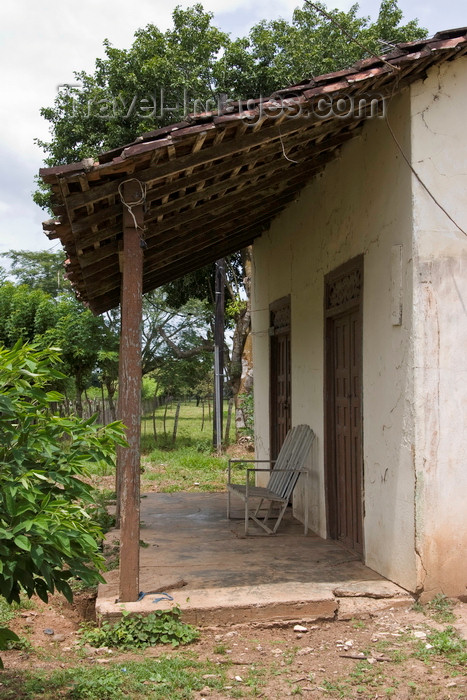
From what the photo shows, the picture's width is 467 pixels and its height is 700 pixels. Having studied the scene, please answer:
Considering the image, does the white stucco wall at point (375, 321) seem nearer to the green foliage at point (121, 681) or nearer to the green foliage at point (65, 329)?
the green foliage at point (121, 681)

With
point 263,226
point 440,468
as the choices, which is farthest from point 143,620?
point 263,226

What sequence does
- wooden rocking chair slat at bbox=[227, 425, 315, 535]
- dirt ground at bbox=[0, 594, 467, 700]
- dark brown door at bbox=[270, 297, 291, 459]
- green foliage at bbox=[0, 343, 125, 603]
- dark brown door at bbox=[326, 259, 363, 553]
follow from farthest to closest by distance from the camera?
dark brown door at bbox=[270, 297, 291, 459] → wooden rocking chair slat at bbox=[227, 425, 315, 535] → dark brown door at bbox=[326, 259, 363, 553] → dirt ground at bbox=[0, 594, 467, 700] → green foliage at bbox=[0, 343, 125, 603]

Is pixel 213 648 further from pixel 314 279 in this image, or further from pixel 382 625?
pixel 314 279

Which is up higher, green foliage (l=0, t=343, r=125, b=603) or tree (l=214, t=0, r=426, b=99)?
tree (l=214, t=0, r=426, b=99)

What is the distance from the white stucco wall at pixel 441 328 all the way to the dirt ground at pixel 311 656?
1.54 ft

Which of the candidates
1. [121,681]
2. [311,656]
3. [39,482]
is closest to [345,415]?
[311,656]

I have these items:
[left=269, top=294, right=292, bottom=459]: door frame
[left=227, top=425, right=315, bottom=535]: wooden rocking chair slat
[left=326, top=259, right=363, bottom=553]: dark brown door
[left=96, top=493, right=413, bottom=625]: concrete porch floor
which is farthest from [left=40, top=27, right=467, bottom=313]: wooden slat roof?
[left=96, top=493, right=413, bottom=625]: concrete porch floor

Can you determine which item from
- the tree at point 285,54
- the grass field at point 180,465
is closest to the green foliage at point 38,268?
the grass field at point 180,465

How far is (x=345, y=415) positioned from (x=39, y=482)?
12.7 ft

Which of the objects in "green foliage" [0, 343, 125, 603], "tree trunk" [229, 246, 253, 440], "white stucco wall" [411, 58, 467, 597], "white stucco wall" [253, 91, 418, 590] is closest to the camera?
"green foliage" [0, 343, 125, 603]

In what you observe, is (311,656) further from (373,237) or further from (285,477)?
(373,237)

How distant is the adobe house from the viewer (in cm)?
431

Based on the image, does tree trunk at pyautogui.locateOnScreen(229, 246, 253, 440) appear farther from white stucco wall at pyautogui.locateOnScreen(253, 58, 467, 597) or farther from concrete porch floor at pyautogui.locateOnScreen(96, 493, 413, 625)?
white stucco wall at pyautogui.locateOnScreen(253, 58, 467, 597)

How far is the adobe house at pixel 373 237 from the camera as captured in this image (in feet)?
14.1
